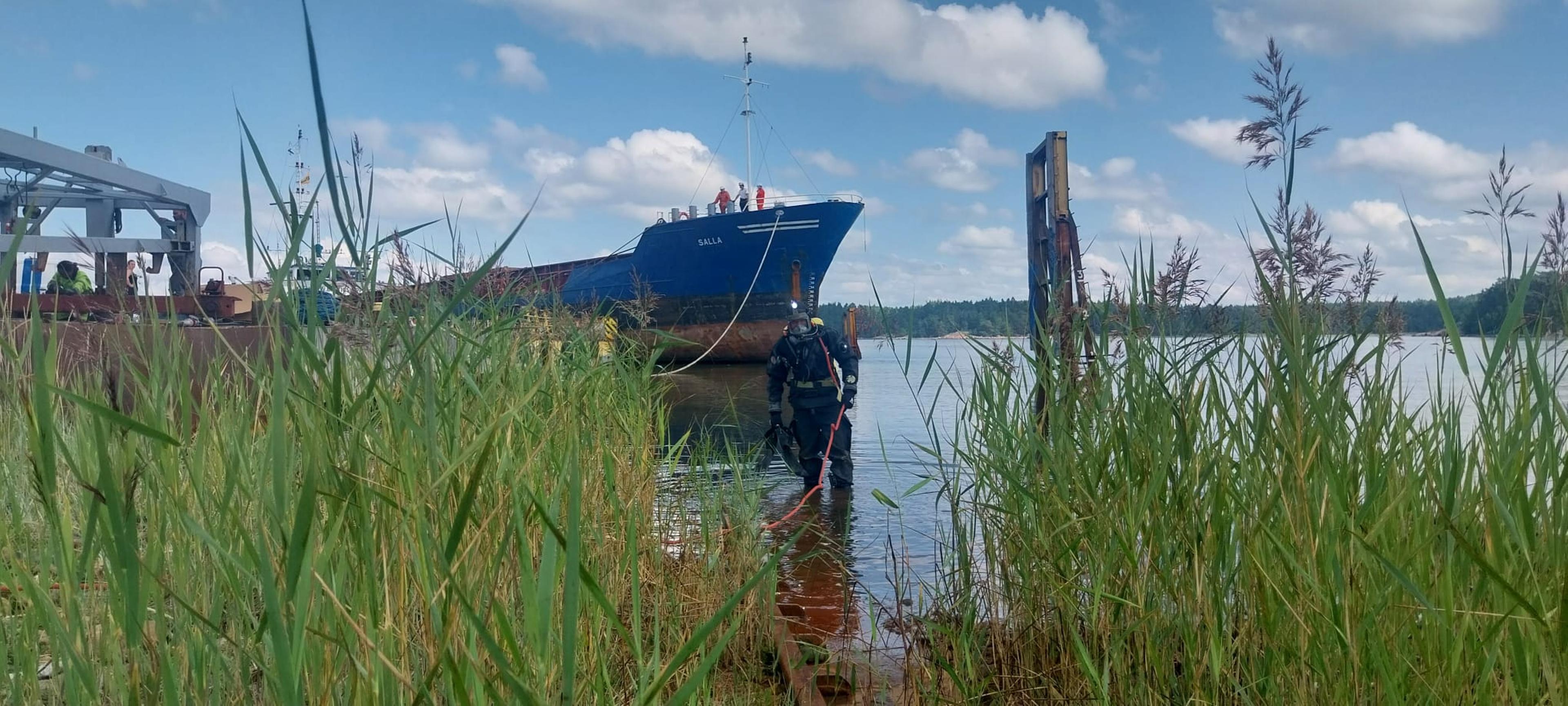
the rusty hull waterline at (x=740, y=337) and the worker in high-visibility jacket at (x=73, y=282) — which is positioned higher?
the worker in high-visibility jacket at (x=73, y=282)

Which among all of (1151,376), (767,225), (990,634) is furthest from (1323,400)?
(767,225)

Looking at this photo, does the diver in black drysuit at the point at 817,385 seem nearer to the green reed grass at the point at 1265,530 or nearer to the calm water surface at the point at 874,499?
the calm water surface at the point at 874,499

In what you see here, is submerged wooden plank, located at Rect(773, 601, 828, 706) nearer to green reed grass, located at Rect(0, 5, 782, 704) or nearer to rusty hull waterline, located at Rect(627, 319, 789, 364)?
green reed grass, located at Rect(0, 5, 782, 704)

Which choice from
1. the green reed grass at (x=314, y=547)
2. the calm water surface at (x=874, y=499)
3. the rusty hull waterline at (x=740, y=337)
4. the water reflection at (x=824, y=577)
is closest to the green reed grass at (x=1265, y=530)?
the calm water surface at (x=874, y=499)

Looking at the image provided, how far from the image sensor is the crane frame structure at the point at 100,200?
12.8 meters

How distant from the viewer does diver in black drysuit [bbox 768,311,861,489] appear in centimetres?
866

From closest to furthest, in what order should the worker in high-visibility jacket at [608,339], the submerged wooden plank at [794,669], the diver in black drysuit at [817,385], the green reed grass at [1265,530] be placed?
the green reed grass at [1265,530]
the submerged wooden plank at [794,669]
the worker in high-visibility jacket at [608,339]
the diver in black drysuit at [817,385]

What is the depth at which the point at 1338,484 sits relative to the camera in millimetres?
1833

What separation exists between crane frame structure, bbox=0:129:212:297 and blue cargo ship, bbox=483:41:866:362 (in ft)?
42.2

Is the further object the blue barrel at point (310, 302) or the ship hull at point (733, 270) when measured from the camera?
the ship hull at point (733, 270)

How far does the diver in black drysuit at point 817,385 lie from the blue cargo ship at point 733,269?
19.1 metres

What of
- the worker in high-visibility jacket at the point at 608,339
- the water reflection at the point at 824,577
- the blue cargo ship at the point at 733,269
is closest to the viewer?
the water reflection at the point at 824,577

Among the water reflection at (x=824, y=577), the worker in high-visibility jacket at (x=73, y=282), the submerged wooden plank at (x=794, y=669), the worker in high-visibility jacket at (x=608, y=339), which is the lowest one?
the water reflection at (x=824, y=577)

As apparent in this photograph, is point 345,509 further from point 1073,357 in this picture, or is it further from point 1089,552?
point 1073,357
